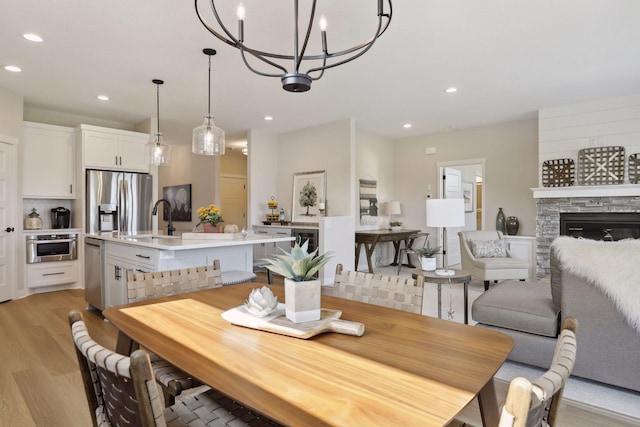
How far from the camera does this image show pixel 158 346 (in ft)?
3.84

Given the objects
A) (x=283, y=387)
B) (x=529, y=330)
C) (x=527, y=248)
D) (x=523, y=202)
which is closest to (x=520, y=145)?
(x=523, y=202)

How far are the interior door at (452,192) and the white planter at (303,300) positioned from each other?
6258mm

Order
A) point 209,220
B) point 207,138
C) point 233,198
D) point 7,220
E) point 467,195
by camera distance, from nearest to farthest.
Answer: point 207,138 < point 209,220 < point 7,220 < point 467,195 < point 233,198

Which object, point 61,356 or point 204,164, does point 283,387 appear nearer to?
point 61,356

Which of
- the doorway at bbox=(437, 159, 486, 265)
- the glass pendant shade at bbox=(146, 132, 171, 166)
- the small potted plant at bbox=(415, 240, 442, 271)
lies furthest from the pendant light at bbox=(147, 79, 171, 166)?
the doorway at bbox=(437, 159, 486, 265)

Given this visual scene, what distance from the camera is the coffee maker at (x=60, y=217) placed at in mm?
5414

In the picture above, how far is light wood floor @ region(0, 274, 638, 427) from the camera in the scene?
2.01m

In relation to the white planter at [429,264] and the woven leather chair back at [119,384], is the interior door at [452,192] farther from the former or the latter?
the woven leather chair back at [119,384]

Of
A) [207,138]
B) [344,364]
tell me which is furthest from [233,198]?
[344,364]

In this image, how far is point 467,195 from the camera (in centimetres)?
807

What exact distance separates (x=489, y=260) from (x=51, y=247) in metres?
5.99

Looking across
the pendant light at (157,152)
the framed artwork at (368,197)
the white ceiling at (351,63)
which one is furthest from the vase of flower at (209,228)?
the framed artwork at (368,197)

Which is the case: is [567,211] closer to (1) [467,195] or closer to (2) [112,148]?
(1) [467,195]

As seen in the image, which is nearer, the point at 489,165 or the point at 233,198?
the point at 489,165
